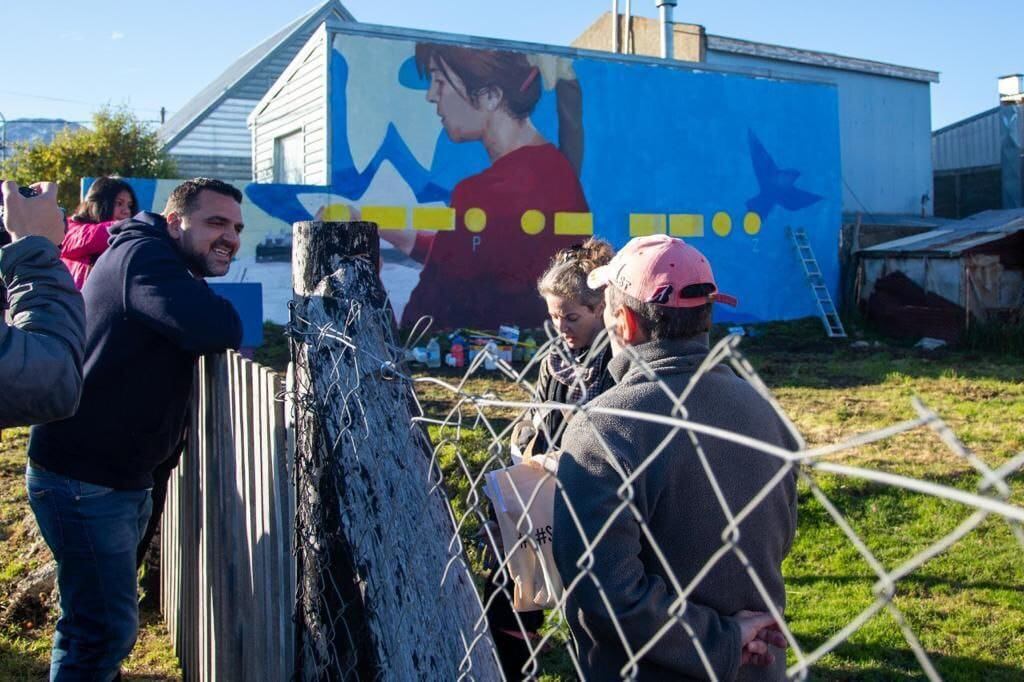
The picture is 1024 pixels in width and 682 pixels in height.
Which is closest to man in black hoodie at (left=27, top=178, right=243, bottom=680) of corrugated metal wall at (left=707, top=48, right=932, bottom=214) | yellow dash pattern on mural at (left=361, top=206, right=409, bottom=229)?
yellow dash pattern on mural at (left=361, top=206, right=409, bottom=229)

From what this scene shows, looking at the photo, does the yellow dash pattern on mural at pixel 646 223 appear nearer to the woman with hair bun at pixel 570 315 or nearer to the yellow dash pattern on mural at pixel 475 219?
the yellow dash pattern on mural at pixel 475 219

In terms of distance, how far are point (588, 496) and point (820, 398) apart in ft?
28.0

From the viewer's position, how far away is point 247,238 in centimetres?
1326

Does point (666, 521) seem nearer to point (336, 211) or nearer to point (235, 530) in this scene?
point (235, 530)

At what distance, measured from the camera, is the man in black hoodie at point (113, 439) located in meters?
3.10

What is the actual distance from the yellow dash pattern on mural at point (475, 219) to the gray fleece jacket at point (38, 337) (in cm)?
1226

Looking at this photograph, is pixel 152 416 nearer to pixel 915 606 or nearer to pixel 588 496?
pixel 588 496

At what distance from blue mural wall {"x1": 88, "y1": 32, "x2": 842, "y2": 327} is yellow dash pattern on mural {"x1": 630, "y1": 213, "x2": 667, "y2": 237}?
0.03 meters

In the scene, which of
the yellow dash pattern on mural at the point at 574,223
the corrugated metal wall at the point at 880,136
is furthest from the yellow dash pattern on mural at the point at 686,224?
the corrugated metal wall at the point at 880,136

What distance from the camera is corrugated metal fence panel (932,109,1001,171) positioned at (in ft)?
81.2

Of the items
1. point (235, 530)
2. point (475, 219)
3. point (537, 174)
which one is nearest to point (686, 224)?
point (537, 174)

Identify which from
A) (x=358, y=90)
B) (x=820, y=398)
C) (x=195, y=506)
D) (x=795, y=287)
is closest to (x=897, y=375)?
(x=820, y=398)

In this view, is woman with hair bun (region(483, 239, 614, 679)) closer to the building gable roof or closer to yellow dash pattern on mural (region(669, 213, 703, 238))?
yellow dash pattern on mural (region(669, 213, 703, 238))

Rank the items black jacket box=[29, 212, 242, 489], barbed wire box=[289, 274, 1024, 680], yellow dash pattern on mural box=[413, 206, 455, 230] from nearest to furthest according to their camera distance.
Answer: barbed wire box=[289, 274, 1024, 680]
black jacket box=[29, 212, 242, 489]
yellow dash pattern on mural box=[413, 206, 455, 230]
